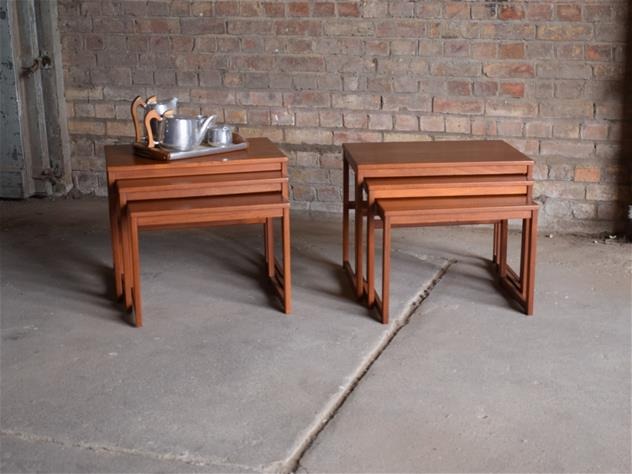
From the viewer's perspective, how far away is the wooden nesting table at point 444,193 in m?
3.67

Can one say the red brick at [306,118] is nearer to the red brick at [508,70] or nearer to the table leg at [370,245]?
the red brick at [508,70]

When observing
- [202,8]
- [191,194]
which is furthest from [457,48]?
[191,194]

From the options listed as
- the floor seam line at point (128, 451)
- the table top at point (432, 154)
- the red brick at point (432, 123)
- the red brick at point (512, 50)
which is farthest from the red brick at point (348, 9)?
the floor seam line at point (128, 451)

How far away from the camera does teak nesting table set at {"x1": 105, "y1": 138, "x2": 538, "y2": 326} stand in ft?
12.0

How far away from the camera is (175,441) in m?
2.84

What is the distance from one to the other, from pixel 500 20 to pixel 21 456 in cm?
326

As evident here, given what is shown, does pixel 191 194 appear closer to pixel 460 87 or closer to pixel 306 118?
pixel 306 118

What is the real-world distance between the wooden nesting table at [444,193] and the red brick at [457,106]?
0.99 meters

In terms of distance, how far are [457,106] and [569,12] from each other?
74 centimetres

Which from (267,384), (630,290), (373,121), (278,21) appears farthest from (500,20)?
(267,384)

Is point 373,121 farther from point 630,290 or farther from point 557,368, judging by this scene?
point 557,368

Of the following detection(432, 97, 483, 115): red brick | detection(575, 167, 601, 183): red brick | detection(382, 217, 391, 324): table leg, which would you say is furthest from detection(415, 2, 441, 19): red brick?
detection(382, 217, 391, 324): table leg

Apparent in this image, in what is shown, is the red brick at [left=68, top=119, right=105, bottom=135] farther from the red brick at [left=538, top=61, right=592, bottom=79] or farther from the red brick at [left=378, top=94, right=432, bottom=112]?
the red brick at [left=538, top=61, right=592, bottom=79]

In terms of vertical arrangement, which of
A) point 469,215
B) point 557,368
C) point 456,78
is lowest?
point 557,368
